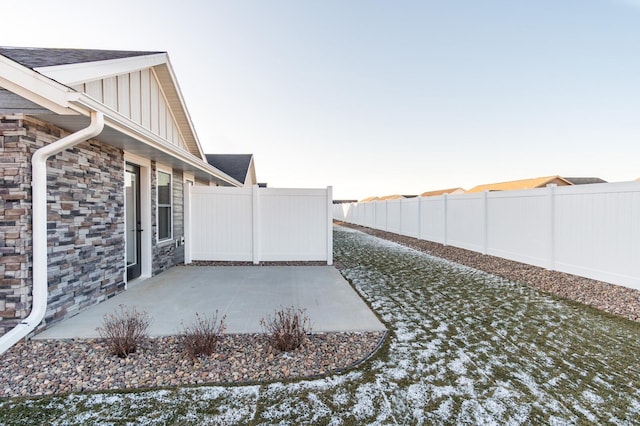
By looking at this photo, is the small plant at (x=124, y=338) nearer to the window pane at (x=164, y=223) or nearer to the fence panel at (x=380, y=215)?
the window pane at (x=164, y=223)

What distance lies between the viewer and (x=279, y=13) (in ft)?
28.2

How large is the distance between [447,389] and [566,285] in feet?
15.6

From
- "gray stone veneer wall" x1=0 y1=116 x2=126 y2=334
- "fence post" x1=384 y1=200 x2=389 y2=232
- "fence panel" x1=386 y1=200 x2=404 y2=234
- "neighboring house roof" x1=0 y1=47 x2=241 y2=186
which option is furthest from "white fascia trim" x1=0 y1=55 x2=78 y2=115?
"fence post" x1=384 y1=200 x2=389 y2=232

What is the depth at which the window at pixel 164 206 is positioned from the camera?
6.54 meters

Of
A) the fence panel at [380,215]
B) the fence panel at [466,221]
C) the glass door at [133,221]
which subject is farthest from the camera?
the fence panel at [380,215]

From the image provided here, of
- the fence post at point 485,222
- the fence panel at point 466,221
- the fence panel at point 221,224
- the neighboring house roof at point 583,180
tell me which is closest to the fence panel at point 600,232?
the fence post at point 485,222

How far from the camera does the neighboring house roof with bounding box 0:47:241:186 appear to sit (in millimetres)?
2865

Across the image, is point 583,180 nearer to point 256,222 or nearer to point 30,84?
point 256,222

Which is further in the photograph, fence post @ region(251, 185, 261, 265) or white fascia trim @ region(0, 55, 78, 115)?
fence post @ region(251, 185, 261, 265)

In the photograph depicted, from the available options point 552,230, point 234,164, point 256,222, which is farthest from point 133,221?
point 234,164

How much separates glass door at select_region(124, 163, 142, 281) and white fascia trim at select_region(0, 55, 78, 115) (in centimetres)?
267

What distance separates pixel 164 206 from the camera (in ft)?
22.1

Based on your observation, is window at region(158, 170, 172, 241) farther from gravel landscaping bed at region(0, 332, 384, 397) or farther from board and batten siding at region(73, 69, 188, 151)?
gravel landscaping bed at region(0, 332, 384, 397)

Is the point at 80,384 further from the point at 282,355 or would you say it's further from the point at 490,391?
the point at 490,391
